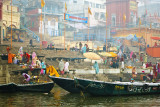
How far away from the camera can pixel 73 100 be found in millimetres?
15023

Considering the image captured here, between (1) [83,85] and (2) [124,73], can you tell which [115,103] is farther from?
(2) [124,73]

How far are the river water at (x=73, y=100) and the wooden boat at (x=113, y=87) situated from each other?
13.2 inches

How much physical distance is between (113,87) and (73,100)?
9.14 feet

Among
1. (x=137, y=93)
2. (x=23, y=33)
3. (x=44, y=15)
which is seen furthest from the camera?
(x=44, y=15)

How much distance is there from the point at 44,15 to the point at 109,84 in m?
28.1

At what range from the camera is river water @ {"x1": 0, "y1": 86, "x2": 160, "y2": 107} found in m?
13.6

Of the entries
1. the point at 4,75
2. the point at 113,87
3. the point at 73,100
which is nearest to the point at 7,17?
the point at 4,75

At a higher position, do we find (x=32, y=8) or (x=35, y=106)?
(x=32, y=8)

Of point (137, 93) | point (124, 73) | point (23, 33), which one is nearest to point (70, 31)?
point (23, 33)

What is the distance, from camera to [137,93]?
16.6 meters

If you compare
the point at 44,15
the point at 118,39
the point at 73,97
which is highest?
the point at 44,15

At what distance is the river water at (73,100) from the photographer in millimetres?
13594

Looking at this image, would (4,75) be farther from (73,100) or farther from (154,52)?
(154,52)

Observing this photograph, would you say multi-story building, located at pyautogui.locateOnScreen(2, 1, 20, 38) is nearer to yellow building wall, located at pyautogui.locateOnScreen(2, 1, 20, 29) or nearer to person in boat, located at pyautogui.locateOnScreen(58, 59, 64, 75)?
yellow building wall, located at pyautogui.locateOnScreen(2, 1, 20, 29)
